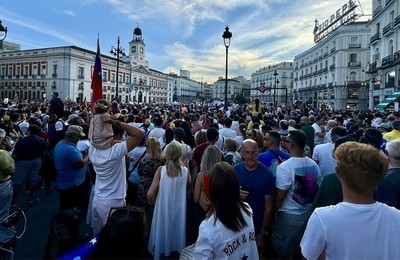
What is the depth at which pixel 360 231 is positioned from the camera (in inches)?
67.8

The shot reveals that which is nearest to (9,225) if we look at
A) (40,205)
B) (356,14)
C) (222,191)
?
(222,191)

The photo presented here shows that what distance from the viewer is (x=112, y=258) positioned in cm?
186

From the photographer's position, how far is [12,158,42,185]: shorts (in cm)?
632

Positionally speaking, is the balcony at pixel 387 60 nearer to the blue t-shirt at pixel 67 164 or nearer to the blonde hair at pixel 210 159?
the blonde hair at pixel 210 159

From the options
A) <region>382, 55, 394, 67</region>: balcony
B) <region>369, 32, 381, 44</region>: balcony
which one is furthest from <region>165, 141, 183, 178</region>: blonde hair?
<region>369, 32, 381, 44</region>: balcony

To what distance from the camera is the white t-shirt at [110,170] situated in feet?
12.1

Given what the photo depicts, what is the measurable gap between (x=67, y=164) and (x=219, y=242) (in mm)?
3707

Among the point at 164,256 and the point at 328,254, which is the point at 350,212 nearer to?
the point at 328,254

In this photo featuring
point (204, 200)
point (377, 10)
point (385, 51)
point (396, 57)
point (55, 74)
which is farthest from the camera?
point (55, 74)

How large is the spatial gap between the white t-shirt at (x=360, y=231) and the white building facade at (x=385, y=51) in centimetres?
2794

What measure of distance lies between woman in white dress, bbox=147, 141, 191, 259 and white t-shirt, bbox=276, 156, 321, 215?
59.9 inches

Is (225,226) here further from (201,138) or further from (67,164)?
(201,138)

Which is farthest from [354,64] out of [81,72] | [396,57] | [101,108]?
[81,72]

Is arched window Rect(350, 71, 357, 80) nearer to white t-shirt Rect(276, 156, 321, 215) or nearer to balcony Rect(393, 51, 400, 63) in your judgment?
balcony Rect(393, 51, 400, 63)
